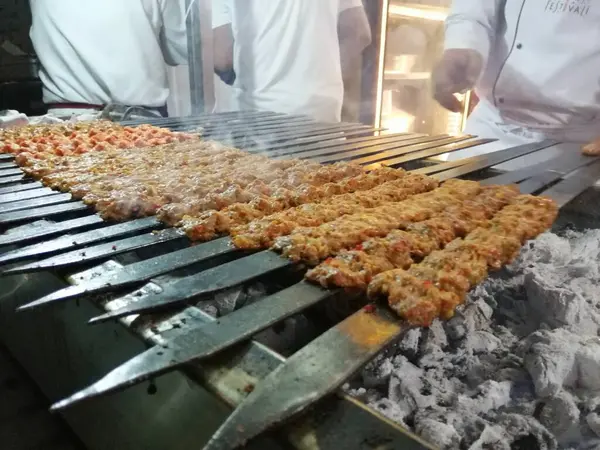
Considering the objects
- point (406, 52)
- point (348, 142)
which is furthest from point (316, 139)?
point (406, 52)

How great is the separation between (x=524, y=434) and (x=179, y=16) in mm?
7228

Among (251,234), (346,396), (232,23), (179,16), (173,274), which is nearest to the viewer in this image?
(346,396)

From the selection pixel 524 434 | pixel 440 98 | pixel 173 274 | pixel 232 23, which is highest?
pixel 232 23

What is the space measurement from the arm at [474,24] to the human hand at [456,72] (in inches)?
2.5

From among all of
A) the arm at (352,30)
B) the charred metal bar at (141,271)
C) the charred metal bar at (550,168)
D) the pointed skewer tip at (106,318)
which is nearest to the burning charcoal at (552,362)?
the charred metal bar at (141,271)

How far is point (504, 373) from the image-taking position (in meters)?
1.49

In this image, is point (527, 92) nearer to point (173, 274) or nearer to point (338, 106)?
point (338, 106)

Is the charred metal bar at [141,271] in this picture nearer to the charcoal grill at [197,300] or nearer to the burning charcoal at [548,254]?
the charcoal grill at [197,300]

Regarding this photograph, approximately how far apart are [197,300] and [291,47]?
18.7ft

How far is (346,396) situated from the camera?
3.30 feet

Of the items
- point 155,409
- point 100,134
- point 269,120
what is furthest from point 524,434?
point 269,120

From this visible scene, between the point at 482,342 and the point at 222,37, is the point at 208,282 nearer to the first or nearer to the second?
the point at 482,342

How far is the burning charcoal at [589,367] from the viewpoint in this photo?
1405 mm

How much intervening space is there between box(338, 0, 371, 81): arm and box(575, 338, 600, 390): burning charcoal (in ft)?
20.0
